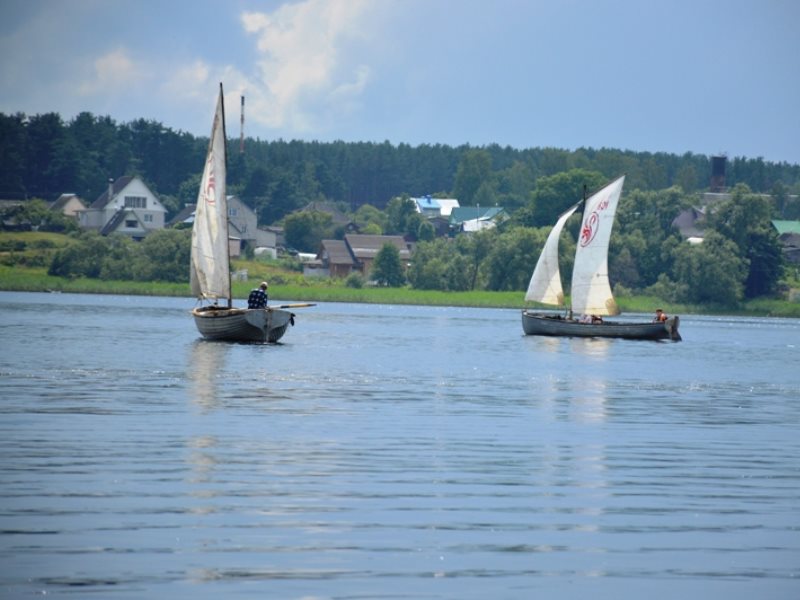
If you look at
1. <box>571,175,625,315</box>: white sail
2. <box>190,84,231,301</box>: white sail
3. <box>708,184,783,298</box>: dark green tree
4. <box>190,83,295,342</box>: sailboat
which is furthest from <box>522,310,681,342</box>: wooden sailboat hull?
<box>708,184,783,298</box>: dark green tree

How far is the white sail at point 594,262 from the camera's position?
104m

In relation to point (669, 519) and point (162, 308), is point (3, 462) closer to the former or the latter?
point (669, 519)

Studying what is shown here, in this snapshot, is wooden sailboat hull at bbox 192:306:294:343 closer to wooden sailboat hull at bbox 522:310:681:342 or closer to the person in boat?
the person in boat

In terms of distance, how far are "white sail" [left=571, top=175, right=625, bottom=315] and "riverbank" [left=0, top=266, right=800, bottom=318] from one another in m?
65.6

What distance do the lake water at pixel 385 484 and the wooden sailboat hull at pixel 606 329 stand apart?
37720mm

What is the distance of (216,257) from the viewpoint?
81.2 m

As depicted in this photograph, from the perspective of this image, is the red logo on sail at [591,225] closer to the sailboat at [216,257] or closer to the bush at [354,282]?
the sailboat at [216,257]

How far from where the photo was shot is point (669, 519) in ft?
88.1

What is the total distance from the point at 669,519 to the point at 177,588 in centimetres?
980

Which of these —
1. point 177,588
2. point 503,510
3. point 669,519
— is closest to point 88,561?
point 177,588

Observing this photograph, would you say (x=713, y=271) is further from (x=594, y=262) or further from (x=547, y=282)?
(x=594, y=262)

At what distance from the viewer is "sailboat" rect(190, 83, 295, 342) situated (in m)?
80.2

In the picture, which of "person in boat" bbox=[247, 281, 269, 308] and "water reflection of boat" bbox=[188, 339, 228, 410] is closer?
"water reflection of boat" bbox=[188, 339, 228, 410]

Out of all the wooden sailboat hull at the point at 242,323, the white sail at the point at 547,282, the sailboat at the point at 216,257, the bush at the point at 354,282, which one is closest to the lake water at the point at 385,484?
the wooden sailboat hull at the point at 242,323
